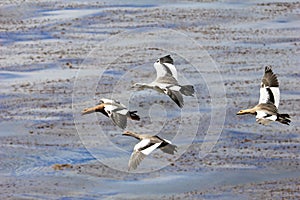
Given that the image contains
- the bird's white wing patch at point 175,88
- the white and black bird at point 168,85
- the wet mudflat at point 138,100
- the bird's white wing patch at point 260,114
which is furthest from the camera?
the wet mudflat at point 138,100

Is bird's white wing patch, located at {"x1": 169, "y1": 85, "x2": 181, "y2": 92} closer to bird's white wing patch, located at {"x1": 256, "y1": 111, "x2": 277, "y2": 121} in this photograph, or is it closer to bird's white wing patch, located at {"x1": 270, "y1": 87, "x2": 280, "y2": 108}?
bird's white wing patch, located at {"x1": 256, "y1": 111, "x2": 277, "y2": 121}

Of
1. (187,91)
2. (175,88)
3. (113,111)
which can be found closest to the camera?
(113,111)

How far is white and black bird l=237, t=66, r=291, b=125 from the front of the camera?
65.6ft

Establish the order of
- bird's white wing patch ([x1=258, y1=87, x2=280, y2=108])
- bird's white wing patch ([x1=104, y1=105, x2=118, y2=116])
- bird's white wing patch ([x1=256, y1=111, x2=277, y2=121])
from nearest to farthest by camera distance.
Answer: bird's white wing patch ([x1=256, y1=111, x2=277, y2=121])
bird's white wing patch ([x1=104, y1=105, x2=118, y2=116])
bird's white wing patch ([x1=258, y1=87, x2=280, y2=108])

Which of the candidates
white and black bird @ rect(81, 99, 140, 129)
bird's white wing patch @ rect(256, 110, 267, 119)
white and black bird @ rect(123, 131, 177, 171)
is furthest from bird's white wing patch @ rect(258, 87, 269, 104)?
white and black bird @ rect(81, 99, 140, 129)

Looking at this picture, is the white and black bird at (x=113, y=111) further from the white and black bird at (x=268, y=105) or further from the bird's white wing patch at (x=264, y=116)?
the bird's white wing patch at (x=264, y=116)

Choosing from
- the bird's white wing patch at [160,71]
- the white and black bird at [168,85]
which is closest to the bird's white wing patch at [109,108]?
the white and black bird at [168,85]

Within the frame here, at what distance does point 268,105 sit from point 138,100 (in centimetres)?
2329

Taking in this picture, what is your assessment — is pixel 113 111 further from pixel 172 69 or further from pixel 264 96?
pixel 264 96

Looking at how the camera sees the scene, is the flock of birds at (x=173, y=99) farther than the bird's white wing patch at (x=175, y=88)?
No

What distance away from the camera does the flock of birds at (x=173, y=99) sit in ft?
65.6

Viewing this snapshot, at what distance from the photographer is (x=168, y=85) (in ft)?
69.9

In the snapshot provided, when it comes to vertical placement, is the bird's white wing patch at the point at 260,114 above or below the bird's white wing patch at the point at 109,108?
above

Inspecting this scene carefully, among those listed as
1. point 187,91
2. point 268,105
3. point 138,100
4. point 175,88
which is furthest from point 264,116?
point 138,100
